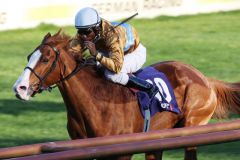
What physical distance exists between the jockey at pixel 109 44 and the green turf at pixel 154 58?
64.9 inches

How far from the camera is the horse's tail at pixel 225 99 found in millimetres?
9148

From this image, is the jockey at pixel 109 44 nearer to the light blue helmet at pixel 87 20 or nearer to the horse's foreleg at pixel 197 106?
the light blue helmet at pixel 87 20

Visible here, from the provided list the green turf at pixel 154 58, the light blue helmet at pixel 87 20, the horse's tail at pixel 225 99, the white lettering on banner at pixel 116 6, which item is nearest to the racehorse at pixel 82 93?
the light blue helmet at pixel 87 20

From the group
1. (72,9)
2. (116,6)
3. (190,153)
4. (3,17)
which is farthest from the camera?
(116,6)

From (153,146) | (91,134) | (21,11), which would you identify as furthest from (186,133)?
(21,11)

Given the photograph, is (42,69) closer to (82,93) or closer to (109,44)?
(82,93)

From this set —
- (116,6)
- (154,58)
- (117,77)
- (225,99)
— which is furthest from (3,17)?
(117,77)

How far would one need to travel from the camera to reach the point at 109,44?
796 centimetres

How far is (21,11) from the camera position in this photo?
1892cm

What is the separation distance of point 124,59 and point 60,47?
747mm

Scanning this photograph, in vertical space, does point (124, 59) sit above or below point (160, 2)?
above

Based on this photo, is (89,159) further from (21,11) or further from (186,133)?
(21,11)

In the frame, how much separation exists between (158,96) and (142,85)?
259 millimetres

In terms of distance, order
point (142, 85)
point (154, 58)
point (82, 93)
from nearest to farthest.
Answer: point (82, 93), point (142, 85), point (154, 58)
